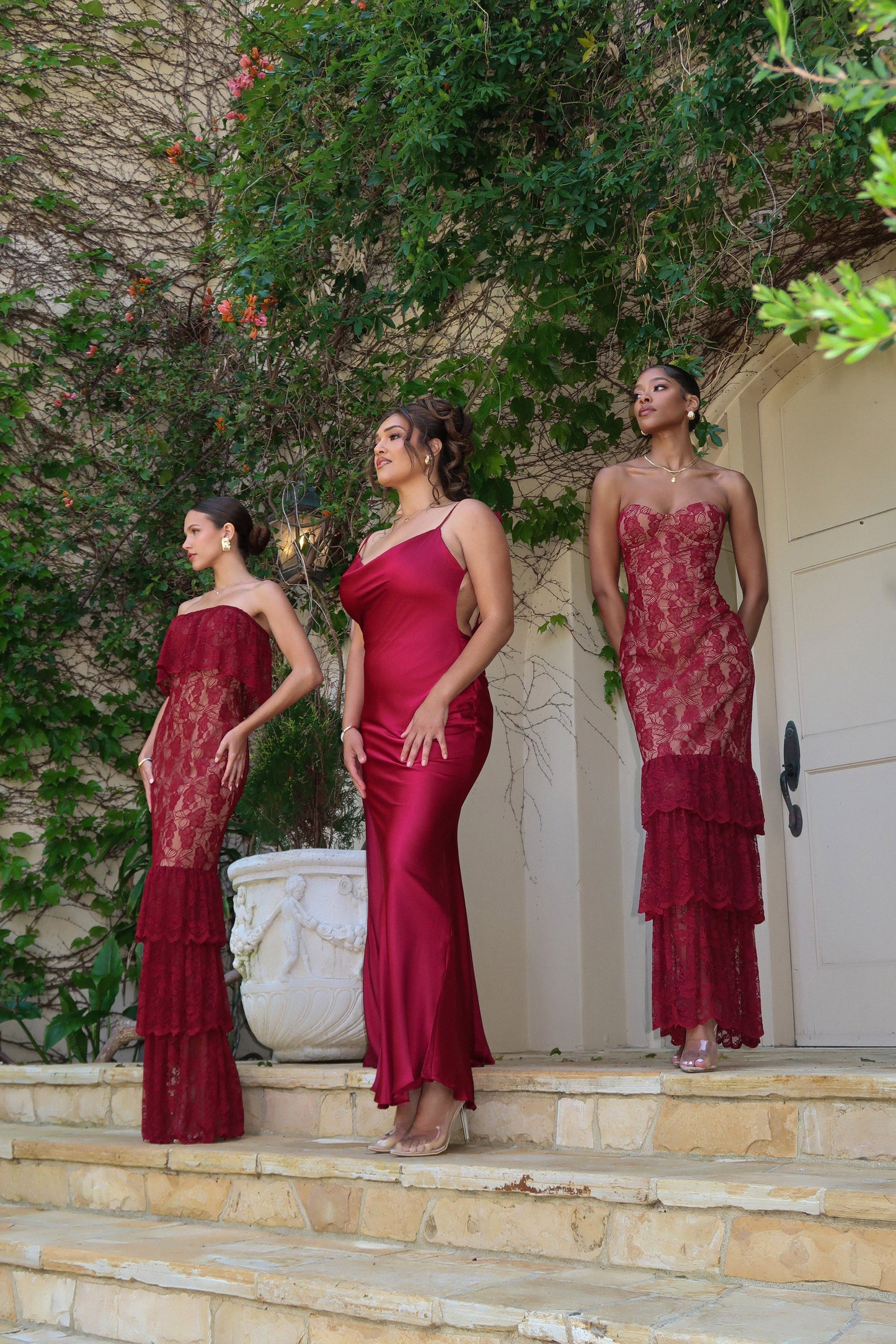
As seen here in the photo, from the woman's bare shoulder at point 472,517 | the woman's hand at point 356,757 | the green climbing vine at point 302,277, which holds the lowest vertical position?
the woman's hand at point 356,757

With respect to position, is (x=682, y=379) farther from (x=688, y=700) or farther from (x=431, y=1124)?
(x=431, y=1124)

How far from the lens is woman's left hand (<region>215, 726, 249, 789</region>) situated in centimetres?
349

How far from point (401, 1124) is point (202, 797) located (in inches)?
43.2

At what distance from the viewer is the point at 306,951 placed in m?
3.75

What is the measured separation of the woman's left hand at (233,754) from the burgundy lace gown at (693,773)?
1066 millimetres

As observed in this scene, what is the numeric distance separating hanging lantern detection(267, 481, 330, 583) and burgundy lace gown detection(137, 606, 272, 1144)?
105cm

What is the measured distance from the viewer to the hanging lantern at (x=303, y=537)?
4715 mm

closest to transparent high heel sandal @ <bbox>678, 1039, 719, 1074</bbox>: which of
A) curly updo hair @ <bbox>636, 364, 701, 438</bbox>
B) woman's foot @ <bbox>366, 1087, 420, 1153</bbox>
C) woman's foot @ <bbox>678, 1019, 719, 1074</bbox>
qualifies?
woman's foot @ <bbox>678, 1019, 719, 1074</bbox>

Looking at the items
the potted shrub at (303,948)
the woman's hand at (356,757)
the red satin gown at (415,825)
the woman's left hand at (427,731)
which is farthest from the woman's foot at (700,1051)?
the potted shrub at (303,948)

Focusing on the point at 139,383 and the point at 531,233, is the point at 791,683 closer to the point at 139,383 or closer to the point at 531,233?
the point at 531,233

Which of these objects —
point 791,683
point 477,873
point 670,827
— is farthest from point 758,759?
point 670,827

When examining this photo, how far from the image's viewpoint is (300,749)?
424 cm

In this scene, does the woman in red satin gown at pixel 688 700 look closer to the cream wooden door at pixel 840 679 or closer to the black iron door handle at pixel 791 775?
the cream wooden door at pixel 840 679

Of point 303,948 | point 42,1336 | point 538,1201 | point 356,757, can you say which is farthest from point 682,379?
point 42,1336
